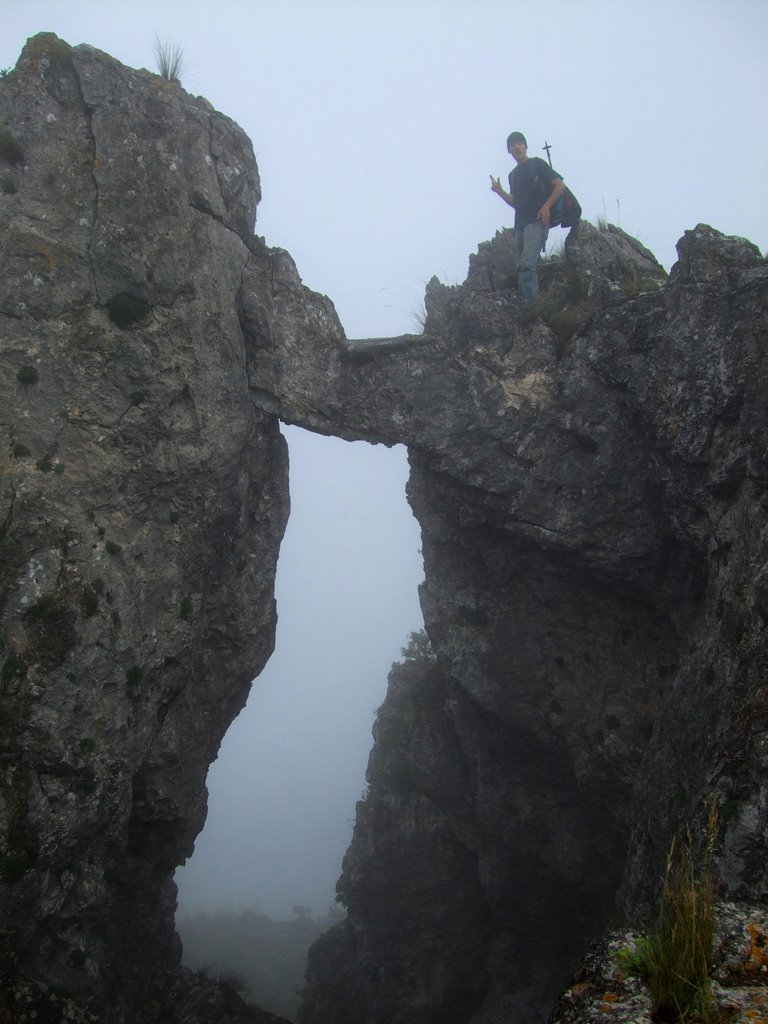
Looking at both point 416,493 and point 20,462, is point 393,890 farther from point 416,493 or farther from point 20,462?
point 20,462

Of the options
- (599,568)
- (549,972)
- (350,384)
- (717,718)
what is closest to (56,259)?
(350,384)

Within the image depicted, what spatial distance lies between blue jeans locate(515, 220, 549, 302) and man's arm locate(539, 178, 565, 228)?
0.73 feet

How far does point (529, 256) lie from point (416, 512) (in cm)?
816

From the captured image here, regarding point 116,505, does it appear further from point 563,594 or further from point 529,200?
point 529,200

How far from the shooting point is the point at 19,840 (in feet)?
39.4

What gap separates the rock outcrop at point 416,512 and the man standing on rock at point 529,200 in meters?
0.69

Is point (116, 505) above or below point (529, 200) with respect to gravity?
below

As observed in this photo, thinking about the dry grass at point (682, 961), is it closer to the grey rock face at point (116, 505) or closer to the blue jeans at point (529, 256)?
the grey rock face at point (116, 505)

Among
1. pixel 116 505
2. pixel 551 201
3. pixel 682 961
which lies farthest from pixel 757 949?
pixel 551 201

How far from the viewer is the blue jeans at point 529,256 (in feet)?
64.9

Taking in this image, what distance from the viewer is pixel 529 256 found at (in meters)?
20.1

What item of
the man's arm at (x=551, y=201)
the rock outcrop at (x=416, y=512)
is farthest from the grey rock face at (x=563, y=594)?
the man's arm at (x=551, y=201)

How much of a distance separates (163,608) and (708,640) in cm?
1145

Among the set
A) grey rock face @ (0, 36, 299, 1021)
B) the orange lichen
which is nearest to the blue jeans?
grey rock face @ (0, 36, 299, 1021)
